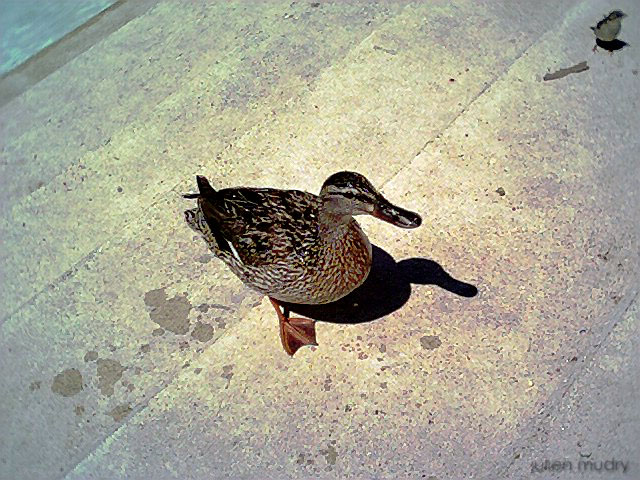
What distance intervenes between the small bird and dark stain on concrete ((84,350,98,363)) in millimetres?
3164

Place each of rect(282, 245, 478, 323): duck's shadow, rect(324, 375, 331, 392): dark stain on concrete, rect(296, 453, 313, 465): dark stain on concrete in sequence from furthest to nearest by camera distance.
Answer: rect(282, 245, 478, 323): duck's shadow → rect(324, 375, 331, 392): dark stain on concrete → rect(296, 453, 313, 465): dark stain on concrete

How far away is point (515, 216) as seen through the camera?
11.8ft

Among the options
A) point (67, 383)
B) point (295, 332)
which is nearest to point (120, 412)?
point (67, 383)

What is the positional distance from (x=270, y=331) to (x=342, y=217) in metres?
0.69

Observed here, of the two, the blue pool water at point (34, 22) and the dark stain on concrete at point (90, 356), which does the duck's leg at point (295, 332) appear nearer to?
the dark stain on concrete at point (90, 356)

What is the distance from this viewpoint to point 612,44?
13.8 ft

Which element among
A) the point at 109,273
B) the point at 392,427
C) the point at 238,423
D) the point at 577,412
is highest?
the point at 109,273

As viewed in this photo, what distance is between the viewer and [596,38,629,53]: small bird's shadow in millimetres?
4191

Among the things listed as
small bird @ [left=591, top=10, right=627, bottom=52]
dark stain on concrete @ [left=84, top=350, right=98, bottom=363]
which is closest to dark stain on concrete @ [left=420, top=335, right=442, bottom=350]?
dark stain on concrete @ [left=84, top=350, right=98, bottom=363]

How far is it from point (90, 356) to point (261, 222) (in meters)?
1.05

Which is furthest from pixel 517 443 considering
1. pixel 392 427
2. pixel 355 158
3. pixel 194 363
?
pixel 355 158

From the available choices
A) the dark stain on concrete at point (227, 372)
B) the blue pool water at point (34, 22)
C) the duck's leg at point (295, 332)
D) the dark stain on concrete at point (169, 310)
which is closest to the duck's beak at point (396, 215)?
the duck's leg at point (295, 332)

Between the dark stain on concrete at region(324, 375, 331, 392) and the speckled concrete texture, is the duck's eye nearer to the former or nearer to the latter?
the speckled concrete texture

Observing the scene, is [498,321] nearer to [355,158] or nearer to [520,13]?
[355,158]
